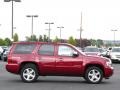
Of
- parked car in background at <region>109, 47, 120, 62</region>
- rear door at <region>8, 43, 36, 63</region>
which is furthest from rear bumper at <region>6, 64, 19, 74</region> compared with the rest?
parked car in background at <region>109, 47, 120, 62</region>

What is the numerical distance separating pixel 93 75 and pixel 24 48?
10.1ft

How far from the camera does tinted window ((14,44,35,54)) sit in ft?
58.0

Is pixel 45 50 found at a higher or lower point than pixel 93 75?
higher

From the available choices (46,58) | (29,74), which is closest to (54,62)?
(46,58)

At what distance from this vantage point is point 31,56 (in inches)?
693

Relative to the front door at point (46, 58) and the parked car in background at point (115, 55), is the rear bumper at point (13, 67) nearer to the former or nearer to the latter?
the front door at point (46, 58)

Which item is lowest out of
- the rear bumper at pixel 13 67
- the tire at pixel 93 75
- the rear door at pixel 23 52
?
the tire at pixel 93 75

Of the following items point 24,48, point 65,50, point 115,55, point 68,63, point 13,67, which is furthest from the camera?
point 115,55

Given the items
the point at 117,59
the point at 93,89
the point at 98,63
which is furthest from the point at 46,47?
the point at 117,59

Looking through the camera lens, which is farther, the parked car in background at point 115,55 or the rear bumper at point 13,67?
the parked car in background at point 115,55

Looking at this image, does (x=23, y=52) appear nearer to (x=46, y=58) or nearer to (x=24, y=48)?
(x=24, y=48)

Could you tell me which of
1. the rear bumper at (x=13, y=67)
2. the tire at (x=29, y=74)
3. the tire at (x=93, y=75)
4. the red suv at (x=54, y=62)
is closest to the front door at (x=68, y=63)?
the red suv at (x=54, y=62)

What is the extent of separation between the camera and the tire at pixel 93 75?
17484 mm

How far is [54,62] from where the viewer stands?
17422 millimetres
